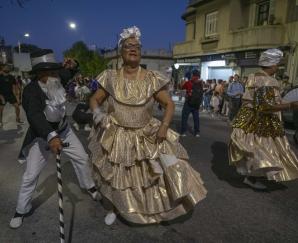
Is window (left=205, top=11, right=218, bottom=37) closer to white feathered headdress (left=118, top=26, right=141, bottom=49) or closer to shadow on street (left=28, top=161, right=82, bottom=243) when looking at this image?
shadow on street (left=28, top=161, right=82, bottom=243)

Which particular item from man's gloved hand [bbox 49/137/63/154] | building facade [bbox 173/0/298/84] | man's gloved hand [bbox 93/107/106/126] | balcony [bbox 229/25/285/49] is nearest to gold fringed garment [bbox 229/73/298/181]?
man's gloved hand [bbox 93/107/106/126]

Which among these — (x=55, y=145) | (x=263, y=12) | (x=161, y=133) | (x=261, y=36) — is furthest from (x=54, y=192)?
(x=263, y=12)

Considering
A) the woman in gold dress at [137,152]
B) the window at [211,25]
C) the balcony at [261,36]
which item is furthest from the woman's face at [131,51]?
the window at [211,25]

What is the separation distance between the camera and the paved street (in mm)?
3072

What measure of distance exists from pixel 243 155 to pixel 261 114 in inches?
25.1

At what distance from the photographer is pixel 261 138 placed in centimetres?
426

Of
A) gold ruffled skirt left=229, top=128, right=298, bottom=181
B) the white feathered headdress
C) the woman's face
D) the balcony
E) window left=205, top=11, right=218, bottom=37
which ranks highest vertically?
window left=205, top=11, right=218, bottom=37

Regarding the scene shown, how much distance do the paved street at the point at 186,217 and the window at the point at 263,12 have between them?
16315 millimetres

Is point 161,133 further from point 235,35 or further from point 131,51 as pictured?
point 235,35

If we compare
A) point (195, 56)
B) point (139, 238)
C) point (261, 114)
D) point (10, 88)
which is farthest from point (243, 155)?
point (195, 56)

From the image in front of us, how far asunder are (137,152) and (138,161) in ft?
0.37

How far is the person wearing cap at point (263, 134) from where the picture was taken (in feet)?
13.5

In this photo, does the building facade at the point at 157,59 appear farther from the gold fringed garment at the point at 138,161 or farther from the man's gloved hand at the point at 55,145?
the man's gloved hand at the point at 55,145

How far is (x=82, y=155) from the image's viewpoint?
352cm
